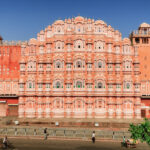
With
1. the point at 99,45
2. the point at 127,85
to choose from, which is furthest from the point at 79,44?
the point at 127,85

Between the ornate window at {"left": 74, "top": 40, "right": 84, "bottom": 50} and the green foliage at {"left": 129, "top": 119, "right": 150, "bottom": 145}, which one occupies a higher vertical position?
the ornate window at {"left": 74, "top": 40, "right": 84, "bottom": 50}

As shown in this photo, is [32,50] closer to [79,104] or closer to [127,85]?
[79,104]

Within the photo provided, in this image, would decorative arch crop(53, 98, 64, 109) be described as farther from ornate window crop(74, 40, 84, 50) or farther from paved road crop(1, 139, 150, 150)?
paved road crop(1, 139, 150, 150)

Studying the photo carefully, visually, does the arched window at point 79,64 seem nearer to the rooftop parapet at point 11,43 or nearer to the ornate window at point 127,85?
the ornate window at point 127,85

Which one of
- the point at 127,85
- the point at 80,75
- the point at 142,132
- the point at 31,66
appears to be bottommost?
the point at 142,132

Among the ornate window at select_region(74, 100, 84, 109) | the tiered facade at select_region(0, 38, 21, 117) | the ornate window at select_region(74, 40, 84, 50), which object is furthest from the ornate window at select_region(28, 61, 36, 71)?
the ornate window at select_region(74, 100, 84, 109)

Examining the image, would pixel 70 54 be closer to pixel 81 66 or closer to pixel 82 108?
pixel 81 66

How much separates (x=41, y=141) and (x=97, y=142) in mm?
8316

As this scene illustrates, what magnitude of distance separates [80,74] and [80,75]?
10.1 inches

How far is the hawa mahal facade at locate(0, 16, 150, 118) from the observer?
156 feet

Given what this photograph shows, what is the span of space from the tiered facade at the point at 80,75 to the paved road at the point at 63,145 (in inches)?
612

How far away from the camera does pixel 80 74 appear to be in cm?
4803

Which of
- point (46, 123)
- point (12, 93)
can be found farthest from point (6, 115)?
point (46, 123)

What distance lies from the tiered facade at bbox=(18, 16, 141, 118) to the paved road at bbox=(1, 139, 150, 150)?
15.6m
